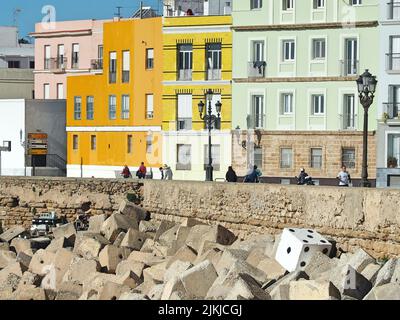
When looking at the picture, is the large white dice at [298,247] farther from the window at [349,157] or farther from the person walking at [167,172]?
the person walking at [167,172]

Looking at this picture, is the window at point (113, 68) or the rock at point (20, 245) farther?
the window at point (113, 68)

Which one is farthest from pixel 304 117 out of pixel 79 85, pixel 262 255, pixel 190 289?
pixel 190 289

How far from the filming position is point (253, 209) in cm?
3341

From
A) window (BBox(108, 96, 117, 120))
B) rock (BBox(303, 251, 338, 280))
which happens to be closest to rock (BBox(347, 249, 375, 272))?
rock (BBox(303, 251, 338, 280))

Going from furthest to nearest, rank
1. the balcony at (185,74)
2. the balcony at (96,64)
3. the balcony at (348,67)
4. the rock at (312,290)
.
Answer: the balcony at (96,64)
the balcony at (185,74)
the balcony at (348,67)
the rock at (312,290)

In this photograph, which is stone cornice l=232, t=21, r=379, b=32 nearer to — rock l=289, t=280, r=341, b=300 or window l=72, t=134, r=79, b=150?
window l=72, t=134, r=79, b=150

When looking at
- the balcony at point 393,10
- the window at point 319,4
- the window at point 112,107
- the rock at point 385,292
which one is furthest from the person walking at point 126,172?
the rock at point 385,292

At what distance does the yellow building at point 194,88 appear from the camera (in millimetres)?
50531

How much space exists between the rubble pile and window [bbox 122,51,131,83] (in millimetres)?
16270

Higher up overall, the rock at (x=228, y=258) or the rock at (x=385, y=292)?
the rock at (x=228, y=258)

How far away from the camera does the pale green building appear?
157 ft

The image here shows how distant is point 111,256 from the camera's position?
32.2m

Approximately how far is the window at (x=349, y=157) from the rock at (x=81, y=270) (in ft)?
58.4

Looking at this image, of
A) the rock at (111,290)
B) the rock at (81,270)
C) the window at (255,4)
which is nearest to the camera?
the rock at (111,290)
